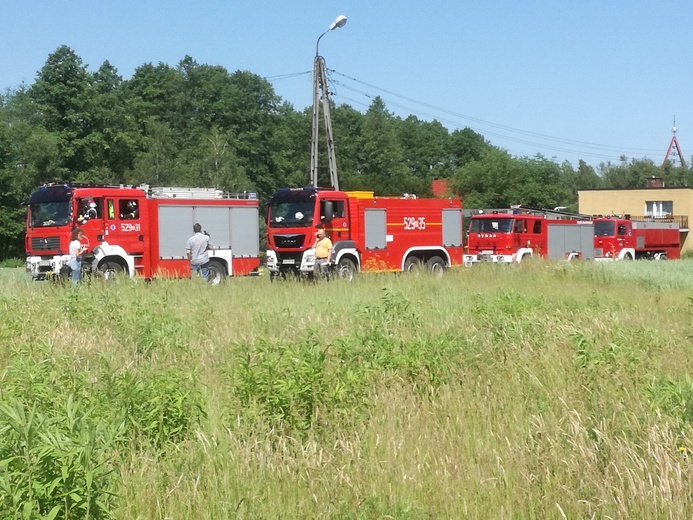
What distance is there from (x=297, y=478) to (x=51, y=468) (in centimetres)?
157

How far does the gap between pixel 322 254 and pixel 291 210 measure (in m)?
3.19

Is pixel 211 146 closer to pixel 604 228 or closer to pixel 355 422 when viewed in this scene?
pixel 604 228

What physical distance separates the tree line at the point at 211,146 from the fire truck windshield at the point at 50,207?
28.9 meters

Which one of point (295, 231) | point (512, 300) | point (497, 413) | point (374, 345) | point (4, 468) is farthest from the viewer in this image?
point (295, 231)

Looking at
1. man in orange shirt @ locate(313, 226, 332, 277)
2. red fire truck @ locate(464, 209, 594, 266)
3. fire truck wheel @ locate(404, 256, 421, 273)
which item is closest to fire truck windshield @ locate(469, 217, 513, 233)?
red fire truck @ locate(464, 209, 594, 266)

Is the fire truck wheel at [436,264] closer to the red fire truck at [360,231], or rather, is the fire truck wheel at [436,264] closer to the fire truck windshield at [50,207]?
the red fire truck at [360,231]

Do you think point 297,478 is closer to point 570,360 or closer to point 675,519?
point 675,519

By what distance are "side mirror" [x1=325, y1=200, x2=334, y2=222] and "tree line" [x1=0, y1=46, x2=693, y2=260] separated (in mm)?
29632

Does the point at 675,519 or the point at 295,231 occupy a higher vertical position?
the point at 295,231

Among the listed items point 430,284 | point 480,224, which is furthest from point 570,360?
point 480,224

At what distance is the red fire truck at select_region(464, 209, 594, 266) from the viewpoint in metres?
34.8

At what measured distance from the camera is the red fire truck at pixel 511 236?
3478 centimetres

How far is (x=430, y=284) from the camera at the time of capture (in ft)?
62.5

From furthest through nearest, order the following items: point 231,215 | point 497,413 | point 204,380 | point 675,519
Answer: point 231,215 → point 204,380 → point 497,413 → point 675,519
